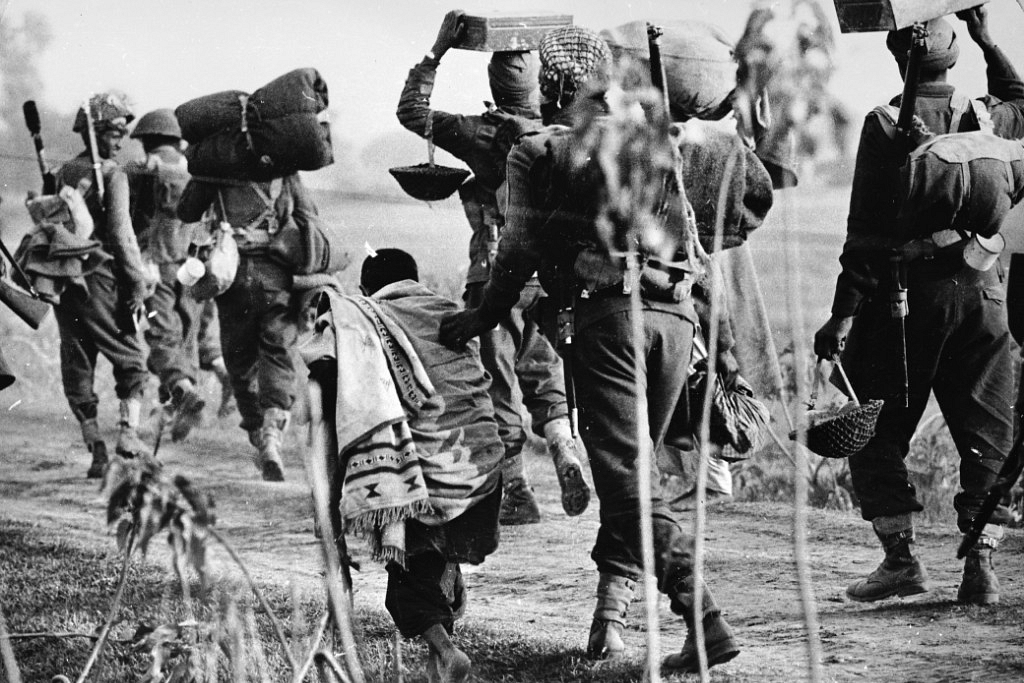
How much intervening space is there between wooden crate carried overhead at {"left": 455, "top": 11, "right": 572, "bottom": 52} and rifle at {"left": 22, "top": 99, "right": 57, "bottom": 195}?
2590mm

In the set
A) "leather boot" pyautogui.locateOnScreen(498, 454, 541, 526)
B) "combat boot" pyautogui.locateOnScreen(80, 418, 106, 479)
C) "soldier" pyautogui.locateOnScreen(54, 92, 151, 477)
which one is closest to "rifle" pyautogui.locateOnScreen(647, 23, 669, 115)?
"leather boot" pyautogui.locateOnScreen(498, 454, 541, 526)

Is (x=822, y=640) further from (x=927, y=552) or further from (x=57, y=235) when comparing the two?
(x=57, y=235)

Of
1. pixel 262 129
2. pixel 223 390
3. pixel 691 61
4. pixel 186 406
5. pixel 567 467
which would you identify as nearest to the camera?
pixel 691 61

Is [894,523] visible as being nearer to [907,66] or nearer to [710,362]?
Result: [710,362]

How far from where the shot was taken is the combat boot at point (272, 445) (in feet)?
28.9

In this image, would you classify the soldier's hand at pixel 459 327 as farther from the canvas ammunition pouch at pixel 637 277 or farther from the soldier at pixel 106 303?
the soldier at pixel 106 303

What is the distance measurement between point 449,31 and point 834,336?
1.94m

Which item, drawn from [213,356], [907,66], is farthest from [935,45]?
[213,356]

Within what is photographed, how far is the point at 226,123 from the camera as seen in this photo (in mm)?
Answer: 8109

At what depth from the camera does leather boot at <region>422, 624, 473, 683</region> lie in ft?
19.1

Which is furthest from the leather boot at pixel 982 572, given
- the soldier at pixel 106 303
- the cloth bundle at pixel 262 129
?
the soldier at pixel 106 303

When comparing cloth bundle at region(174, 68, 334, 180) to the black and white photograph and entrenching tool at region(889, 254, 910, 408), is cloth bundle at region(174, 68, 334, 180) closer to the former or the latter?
the black and white photograph

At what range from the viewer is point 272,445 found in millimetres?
8859

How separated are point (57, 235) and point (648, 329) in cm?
394
